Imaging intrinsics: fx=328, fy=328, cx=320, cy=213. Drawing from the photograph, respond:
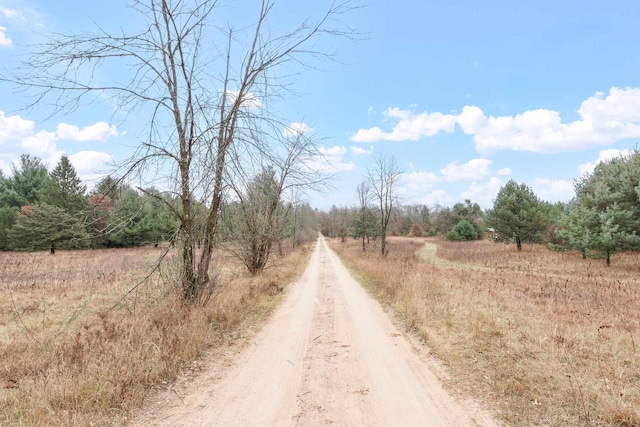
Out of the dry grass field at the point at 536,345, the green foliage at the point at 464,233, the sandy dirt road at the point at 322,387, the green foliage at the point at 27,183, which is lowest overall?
the sandy dirt road at the point at 322,387

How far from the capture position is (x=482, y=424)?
342 cm

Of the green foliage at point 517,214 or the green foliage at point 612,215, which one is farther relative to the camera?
the green foliage at point 517,214

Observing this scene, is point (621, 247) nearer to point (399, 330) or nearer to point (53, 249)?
point (399, 330)

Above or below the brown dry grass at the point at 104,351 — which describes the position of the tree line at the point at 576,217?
above

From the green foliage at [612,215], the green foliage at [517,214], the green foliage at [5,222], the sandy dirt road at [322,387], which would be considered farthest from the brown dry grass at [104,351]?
the green foliage at [5,222]

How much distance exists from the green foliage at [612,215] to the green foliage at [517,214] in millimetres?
9770

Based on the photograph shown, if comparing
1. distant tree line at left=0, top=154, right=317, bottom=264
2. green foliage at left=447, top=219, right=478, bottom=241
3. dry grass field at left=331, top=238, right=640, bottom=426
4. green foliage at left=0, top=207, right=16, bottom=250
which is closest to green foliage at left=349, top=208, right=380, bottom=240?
green foliage at left=447, top=219, right=478, bottom=241

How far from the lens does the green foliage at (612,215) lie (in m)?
16.6

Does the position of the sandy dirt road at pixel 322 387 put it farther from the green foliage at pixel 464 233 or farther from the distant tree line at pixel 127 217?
the green foliage at pixel 464 233

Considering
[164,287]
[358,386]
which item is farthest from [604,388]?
[164,287]

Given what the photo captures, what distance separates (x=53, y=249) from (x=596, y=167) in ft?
167

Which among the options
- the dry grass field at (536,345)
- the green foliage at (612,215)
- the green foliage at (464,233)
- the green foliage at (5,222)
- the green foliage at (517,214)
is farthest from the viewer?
the green foliage at (464,233)

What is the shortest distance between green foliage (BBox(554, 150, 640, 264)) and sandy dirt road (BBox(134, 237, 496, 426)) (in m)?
16.7

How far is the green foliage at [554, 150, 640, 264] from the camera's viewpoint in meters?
16.6
